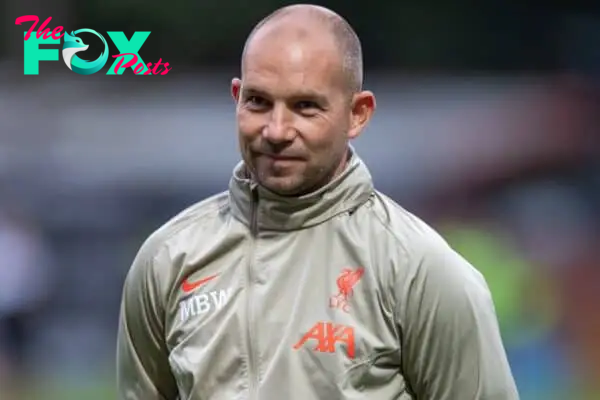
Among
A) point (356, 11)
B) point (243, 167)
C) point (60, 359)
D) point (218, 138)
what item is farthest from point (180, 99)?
point (243, 167)

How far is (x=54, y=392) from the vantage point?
5.69 m

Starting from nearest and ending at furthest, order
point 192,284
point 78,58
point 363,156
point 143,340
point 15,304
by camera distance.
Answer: point 192,284 < point 143,340 < point 363,156 < point 15,304 < point 78,58

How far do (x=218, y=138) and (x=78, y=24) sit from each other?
798 millimetres

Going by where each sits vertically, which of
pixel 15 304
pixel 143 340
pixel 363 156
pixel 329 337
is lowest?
pixel 15 304

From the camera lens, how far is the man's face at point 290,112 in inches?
82.1

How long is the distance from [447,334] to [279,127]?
0.41 m

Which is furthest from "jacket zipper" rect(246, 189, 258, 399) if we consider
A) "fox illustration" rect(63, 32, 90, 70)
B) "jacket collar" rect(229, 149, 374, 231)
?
"fox illustration" rect(63, 32, 90, 70)

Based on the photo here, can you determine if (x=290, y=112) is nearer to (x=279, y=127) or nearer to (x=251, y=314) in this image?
(x=279, y=127)

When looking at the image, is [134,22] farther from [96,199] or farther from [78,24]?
[96,199]

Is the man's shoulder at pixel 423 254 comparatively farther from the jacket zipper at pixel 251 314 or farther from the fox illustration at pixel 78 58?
the fox illustration at pixel 78 58

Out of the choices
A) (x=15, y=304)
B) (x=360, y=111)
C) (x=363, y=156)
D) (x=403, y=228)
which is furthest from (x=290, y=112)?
(x=15, y=304)

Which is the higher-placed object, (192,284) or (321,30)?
(321,30)

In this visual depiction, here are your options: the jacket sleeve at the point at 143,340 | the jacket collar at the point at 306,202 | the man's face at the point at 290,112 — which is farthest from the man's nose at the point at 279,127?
the jacket sleeve at the point at 143,340

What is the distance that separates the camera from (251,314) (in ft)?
6.93
